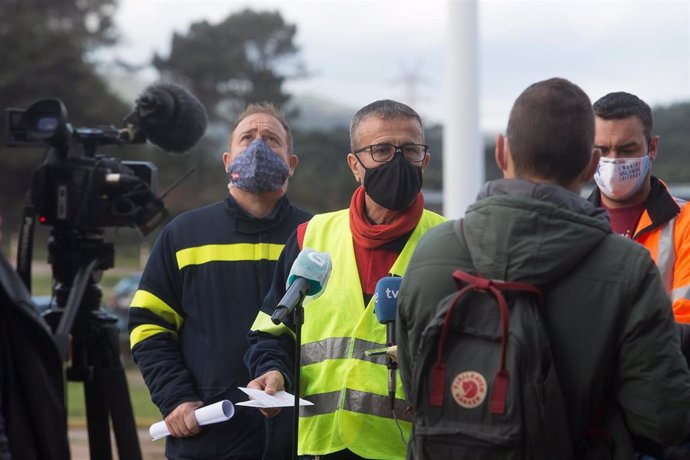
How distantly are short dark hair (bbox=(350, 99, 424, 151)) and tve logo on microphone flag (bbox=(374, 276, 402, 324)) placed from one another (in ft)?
2.37

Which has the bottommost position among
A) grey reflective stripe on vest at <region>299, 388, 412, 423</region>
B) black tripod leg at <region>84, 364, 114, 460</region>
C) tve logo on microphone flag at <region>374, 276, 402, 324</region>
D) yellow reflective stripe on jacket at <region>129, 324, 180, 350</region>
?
black tripod leg at <region>84, 364, 114, 460</region>

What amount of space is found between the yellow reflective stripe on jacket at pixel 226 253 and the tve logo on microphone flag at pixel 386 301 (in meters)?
1.19

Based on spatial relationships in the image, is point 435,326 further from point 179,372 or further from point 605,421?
point 179,372

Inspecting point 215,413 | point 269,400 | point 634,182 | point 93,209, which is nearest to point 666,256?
point 634,182

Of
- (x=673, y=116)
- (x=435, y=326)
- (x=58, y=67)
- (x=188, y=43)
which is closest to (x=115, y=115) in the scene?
(x=58, y=67)

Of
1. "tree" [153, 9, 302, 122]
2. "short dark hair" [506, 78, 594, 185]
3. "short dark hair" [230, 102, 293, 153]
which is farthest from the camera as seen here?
"tree" [153, 9, 302, 122]

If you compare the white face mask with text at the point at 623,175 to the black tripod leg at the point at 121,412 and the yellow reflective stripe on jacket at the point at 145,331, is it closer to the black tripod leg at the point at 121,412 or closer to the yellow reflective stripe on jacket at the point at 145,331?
the yellow reflective stripe on jacket at the point at 145,331

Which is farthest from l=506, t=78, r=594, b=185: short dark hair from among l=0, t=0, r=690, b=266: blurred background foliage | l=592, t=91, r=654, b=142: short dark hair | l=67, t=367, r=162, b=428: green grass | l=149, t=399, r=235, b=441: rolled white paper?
l=0, t=0, r=690, b=266: blurred background foliage

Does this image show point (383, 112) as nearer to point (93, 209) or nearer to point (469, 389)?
point (469, 389)

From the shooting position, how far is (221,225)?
14.4 feet

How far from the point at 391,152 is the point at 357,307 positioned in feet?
1.76

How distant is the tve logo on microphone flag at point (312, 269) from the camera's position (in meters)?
3.21

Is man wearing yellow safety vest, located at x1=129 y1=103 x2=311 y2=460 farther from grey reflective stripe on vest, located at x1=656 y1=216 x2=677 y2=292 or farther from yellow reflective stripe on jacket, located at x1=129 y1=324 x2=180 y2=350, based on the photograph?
grey reflective stripe on vest, located at x1=656 y1=216 x2=677 y2=292

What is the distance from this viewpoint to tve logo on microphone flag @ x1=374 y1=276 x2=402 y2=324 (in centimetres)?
315
